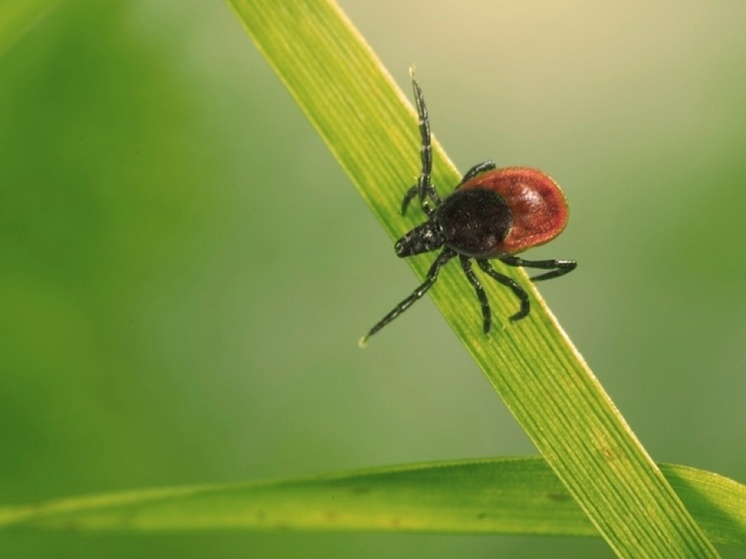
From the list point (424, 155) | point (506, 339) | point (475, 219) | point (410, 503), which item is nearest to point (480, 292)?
point (506, 339)

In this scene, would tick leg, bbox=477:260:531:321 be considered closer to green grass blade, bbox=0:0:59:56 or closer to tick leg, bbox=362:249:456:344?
tick leg, bbox=362:249:456:344

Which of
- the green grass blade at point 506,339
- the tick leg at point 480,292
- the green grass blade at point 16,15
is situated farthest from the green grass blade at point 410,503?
the green grass blade at point 16,15

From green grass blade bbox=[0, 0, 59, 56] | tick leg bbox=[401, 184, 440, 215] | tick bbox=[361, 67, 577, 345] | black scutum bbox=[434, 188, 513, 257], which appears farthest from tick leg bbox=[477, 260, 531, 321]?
green grass blade bbox=[0, 0, 59, 56]

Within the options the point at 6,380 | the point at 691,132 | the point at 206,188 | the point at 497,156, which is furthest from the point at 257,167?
the point at 691,132

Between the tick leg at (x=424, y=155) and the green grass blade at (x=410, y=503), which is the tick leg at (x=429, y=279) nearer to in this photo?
the tick leg at (x=424, y=155)

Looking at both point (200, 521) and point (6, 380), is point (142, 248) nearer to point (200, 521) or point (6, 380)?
point (6, 380)

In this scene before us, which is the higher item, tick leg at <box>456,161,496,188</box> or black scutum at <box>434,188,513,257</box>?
tick leg at <box>456,161,496,188</box>
